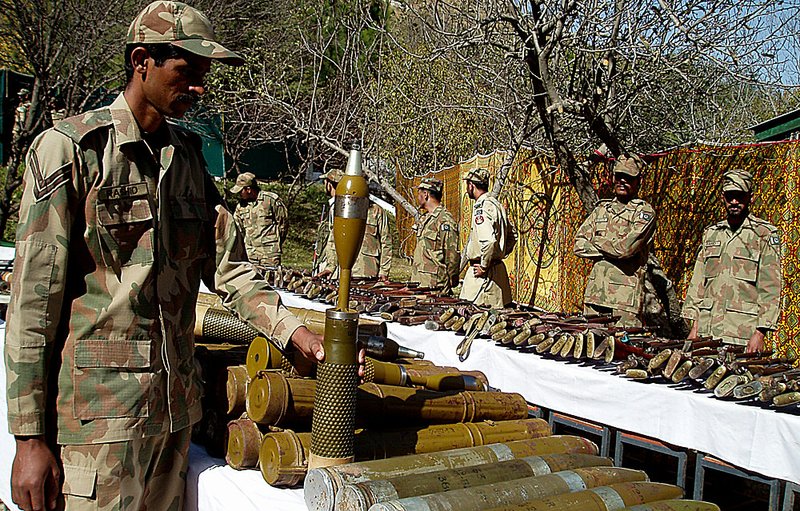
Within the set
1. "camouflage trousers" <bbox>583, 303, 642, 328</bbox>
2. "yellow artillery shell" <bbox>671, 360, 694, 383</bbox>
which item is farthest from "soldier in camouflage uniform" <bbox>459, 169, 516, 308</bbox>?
"yellow artillery shell" <bbox>671, 360, 694, 383</bbox>

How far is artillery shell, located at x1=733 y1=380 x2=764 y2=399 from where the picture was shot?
9.61 feet

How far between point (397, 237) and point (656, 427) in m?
15.9

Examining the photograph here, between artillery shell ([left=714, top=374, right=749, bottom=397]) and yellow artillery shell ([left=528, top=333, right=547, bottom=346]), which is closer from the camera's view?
artillery shell ([left=714, top=374, right=749, bottom=397])

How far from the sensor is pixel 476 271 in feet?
18.9

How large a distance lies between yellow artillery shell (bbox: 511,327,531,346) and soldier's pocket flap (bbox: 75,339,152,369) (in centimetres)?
237

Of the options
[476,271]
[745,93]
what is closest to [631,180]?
[476,271]

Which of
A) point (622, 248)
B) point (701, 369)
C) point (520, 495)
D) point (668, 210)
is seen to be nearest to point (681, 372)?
point (701, 369)

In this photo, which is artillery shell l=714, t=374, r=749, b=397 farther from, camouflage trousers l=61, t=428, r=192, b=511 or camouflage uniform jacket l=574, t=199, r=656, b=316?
camouflage uniform jacket l=574, t=199, r=656, b=316

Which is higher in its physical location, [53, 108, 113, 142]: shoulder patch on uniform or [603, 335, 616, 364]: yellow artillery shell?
[53, 108, 113, 142]: shoulder patch on uniform

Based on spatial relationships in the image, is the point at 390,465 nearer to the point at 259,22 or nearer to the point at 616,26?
the point at 616,26

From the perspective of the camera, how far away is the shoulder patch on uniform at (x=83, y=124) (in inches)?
74.5

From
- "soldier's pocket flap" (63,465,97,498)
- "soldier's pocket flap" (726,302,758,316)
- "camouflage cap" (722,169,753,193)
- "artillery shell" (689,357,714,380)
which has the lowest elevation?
"soldier's pocket flap" (63,465,97,498)

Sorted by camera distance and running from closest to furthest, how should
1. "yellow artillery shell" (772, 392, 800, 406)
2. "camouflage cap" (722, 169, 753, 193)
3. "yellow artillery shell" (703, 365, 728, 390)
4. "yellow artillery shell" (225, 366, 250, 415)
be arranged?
1. "yellow artillery shell" (225, 366, 250, 415)
2. "yellow artillery shell" (772, 392, 800, 406)
3. "yellow artillery shell" (703, 365, 728, 390)
4. "camouflage cap" (722, 169, 753, 193)

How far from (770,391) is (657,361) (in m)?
0.52
